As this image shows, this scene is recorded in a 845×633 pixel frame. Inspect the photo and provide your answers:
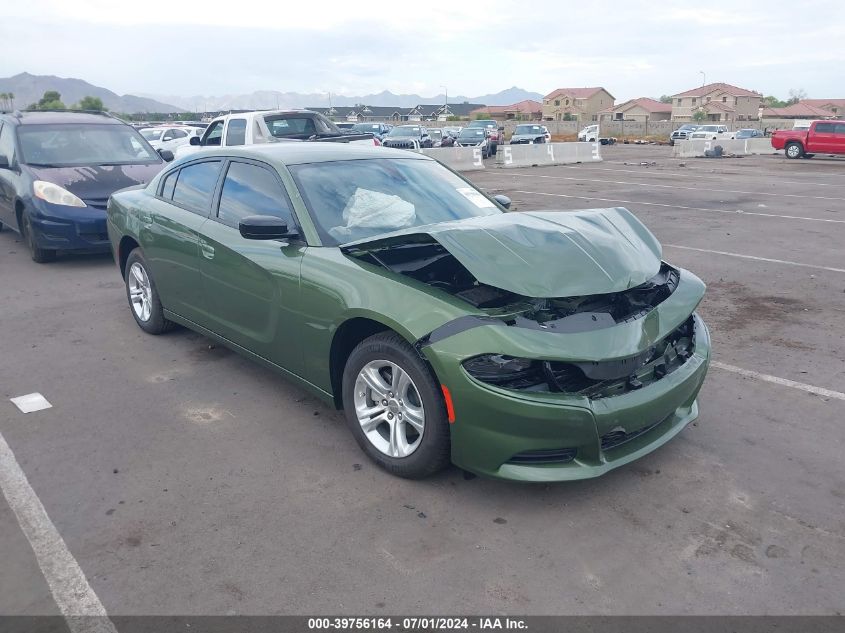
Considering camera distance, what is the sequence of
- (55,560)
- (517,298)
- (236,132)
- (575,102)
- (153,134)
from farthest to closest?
(575,102)
(153,134)
(236,132)
(517,298)
(55,560)

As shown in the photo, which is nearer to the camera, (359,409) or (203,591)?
(203,591)

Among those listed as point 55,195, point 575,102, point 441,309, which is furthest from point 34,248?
point 575,102

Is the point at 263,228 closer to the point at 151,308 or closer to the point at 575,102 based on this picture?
the point at 151,308

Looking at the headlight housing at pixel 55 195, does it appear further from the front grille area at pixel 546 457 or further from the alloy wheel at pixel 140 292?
the front grille area at pixel 546 457

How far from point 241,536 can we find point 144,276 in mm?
3349

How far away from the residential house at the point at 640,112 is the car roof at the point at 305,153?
115 meters

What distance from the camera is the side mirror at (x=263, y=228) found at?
3902 mm

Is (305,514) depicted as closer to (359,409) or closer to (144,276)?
(359,409)

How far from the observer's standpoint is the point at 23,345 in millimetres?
5668

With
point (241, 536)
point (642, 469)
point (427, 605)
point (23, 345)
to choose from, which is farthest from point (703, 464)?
point (23, 345)

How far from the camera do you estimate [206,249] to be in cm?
→ 473

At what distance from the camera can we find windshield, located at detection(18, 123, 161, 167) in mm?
8906

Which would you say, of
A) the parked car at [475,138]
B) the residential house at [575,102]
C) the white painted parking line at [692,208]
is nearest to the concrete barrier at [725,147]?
the parked car at [475,138]

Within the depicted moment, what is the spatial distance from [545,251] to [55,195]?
22.7 ft
